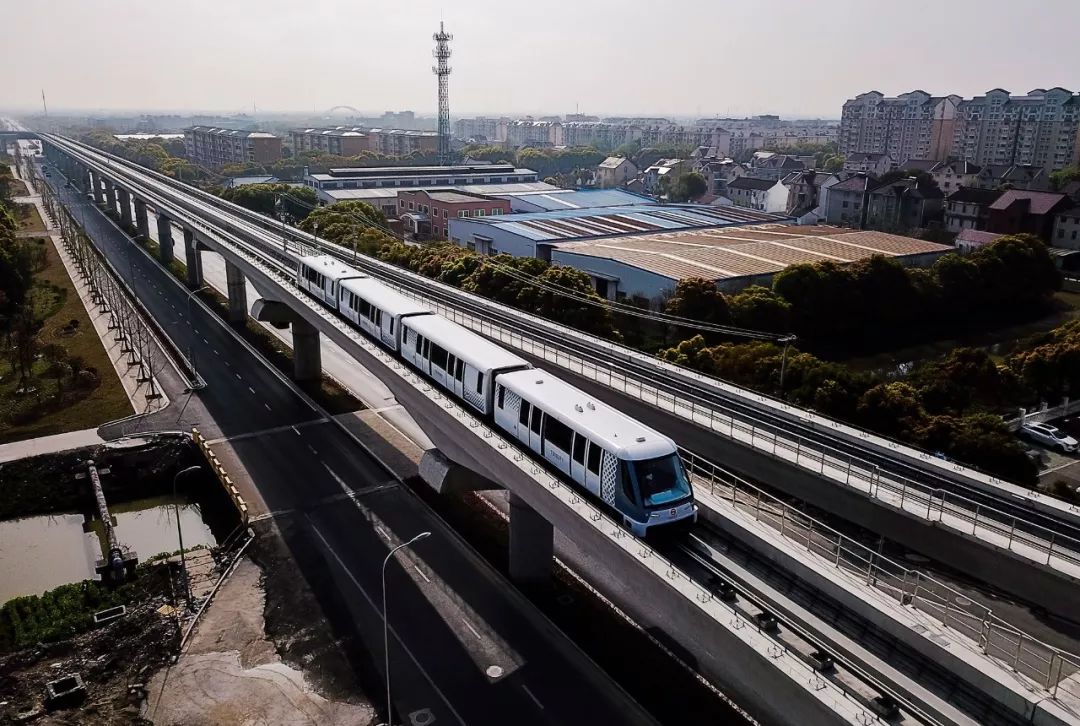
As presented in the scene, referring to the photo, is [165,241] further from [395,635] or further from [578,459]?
[578,459]

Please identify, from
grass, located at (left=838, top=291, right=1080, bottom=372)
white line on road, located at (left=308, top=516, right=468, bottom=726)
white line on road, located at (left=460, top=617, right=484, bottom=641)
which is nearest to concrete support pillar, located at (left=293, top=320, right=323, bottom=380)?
white line on road, located at (left=308, top=516, right=468, bottom=726)

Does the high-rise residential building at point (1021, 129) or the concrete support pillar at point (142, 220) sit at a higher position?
the high-rise residential building at point (1021, 129)

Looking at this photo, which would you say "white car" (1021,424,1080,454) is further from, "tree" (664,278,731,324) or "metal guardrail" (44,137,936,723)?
"metal guardrail" (44,137,936,723)

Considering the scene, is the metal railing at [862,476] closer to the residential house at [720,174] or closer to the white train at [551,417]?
the white train at [551,417]

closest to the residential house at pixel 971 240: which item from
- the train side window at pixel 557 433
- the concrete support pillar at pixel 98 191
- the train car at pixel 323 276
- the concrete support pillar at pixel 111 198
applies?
the train car at pixel 323 276

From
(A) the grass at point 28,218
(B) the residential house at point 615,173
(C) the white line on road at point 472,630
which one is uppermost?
(B) the residential house at point 615,173

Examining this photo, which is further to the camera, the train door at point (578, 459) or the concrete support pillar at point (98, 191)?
the concrete support pillar at point (98, 191)
